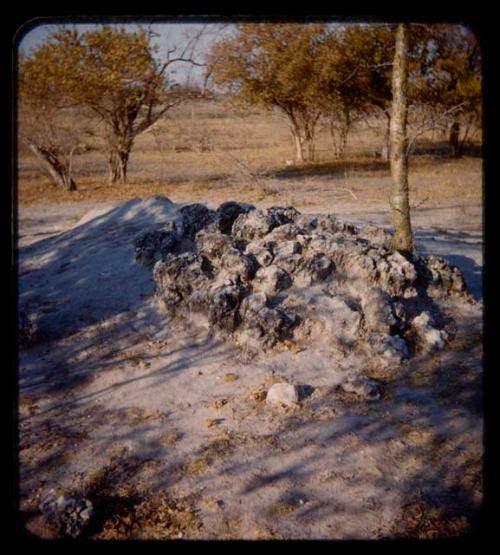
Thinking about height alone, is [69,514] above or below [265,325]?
below

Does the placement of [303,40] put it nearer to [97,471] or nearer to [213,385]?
[213,385]

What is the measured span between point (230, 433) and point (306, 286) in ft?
6.82

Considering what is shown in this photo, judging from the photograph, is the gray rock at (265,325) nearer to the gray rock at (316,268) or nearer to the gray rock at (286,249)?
the gray rock at (316,268)

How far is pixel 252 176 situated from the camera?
45.2ft

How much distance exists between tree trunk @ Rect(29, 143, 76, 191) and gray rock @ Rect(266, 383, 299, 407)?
13518 mm

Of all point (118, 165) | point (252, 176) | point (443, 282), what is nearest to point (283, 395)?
point (443, 282)

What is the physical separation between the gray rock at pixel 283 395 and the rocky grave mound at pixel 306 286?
27.1 inches

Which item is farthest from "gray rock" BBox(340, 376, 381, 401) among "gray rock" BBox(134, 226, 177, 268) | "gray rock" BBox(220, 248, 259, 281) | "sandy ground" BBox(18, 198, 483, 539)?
"gray rock" BBox(134, 226, 177, 268)

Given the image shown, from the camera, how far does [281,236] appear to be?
6.11 m

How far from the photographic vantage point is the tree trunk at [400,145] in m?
5.41

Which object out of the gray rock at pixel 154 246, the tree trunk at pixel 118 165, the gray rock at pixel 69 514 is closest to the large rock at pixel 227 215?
the gray rock at pixel 154 246

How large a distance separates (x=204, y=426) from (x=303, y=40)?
17511 millimetres

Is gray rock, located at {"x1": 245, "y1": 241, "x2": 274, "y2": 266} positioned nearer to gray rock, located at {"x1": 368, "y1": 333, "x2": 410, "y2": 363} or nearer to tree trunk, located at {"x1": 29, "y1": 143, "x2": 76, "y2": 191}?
gray rock, located at {"x1": 368, "y1": 333, "x2": 410, "y2": 363}

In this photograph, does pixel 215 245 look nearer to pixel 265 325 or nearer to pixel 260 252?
pixel 260 252
